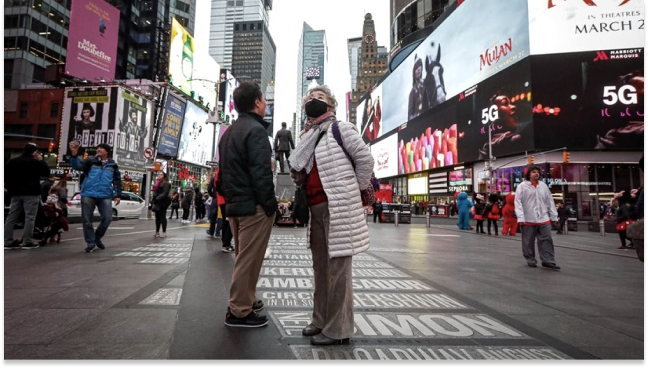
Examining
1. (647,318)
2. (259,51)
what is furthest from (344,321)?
(259,51)

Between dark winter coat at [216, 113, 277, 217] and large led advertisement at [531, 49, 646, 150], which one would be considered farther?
large led advertisement at [531, 49, 646, 150]

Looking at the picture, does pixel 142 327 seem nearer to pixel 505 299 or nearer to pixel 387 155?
pixel 505 299

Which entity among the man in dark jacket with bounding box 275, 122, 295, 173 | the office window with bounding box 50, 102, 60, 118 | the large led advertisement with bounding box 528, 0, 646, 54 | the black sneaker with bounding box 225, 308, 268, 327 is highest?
the large led advertisement with bounding box 528, 0, 646, 54

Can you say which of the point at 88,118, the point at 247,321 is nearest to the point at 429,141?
the point at 88,118

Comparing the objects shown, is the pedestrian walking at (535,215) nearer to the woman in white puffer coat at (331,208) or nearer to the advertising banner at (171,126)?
the woman in white puffer coat at (331,208)

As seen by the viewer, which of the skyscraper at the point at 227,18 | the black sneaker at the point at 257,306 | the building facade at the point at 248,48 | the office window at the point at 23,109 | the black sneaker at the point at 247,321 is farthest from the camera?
the building facade at the point at 248,48

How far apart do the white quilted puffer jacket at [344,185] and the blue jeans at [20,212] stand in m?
6.72

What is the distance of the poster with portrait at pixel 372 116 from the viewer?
61.8m

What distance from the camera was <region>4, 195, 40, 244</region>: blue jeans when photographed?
6359 mm

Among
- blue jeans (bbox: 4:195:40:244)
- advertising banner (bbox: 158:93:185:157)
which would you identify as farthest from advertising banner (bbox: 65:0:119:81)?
blue jeans (bbox: 4:195:40:244)

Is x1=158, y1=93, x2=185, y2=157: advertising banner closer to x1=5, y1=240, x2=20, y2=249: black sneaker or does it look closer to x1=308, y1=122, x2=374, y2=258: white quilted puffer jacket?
x1=5, y1=240, x2=20, y2=249: black sneaker

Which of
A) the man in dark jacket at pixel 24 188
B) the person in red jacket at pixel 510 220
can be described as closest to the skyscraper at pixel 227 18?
the person in red jacket at pixel 510 220

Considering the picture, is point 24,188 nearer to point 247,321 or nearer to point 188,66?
point 247,321

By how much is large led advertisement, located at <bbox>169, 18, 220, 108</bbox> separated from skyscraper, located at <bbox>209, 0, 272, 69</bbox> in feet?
327
